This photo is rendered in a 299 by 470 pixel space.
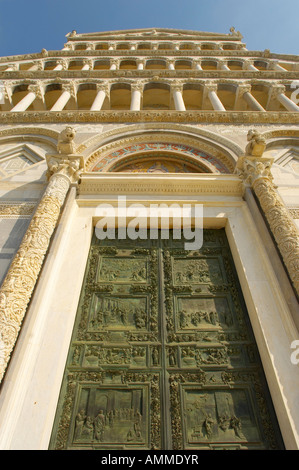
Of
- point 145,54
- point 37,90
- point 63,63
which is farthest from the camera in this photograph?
point 145,54

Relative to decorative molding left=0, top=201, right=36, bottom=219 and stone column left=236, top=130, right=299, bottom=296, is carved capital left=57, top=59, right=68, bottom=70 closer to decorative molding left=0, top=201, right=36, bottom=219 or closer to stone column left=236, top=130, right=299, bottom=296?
Result: decorative molding left=0, top=201, right=36, bottom=219

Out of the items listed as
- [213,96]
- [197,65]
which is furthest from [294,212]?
[197,65]

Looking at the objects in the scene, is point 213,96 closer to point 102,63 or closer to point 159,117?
point 159,117

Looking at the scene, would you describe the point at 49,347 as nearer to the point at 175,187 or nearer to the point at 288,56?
the point at 175,187

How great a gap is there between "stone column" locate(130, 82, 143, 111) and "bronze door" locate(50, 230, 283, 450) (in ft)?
22.0

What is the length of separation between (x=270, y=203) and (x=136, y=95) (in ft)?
27.2

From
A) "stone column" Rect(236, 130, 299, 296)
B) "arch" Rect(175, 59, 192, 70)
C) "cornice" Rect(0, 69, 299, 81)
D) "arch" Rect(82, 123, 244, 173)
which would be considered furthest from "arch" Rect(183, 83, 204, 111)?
"stone column" Rect(236, 130, 299, 296)

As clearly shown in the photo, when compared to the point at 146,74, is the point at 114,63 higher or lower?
higher

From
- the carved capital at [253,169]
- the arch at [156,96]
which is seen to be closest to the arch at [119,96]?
the arch at [156,96]

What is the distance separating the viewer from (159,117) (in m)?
8.91

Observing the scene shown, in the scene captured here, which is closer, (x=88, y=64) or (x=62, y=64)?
(x=62, y=64)

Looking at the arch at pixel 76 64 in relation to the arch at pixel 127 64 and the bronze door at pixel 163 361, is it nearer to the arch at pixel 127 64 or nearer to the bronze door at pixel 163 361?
the arch at pixel 127 64

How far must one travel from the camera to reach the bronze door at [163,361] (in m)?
3.67
